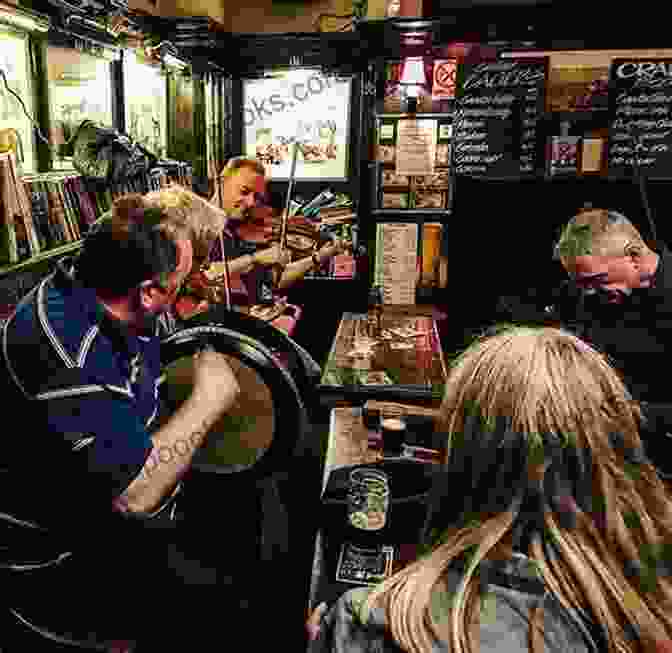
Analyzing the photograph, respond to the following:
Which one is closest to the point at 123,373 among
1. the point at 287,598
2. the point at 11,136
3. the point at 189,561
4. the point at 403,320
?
the point at 189,561

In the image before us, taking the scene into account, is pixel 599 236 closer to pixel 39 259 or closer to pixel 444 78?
pixel 39 259

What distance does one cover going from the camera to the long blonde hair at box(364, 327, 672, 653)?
98 centimetres

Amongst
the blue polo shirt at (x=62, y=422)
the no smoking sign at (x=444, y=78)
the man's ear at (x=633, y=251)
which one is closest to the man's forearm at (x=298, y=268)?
the no smoking sign at (x=444, y=78)

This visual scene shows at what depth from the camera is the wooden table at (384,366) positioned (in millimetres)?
3021

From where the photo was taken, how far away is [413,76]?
211 inches

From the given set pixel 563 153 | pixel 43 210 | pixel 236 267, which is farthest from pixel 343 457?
pixel 563 153

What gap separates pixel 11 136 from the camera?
9.39 feet

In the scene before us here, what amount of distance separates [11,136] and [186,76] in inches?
92.4

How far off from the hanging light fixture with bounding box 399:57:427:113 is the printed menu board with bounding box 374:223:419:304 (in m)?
1.11

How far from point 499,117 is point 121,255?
371 cm

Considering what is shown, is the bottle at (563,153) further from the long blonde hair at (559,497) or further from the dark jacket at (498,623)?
the dark jacket at (498,623)

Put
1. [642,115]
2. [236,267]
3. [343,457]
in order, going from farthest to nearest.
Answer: [642,115] → [236,267] → [343,457]

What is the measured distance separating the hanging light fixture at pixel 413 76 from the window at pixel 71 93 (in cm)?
251

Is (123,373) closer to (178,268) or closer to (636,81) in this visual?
(178,268)
